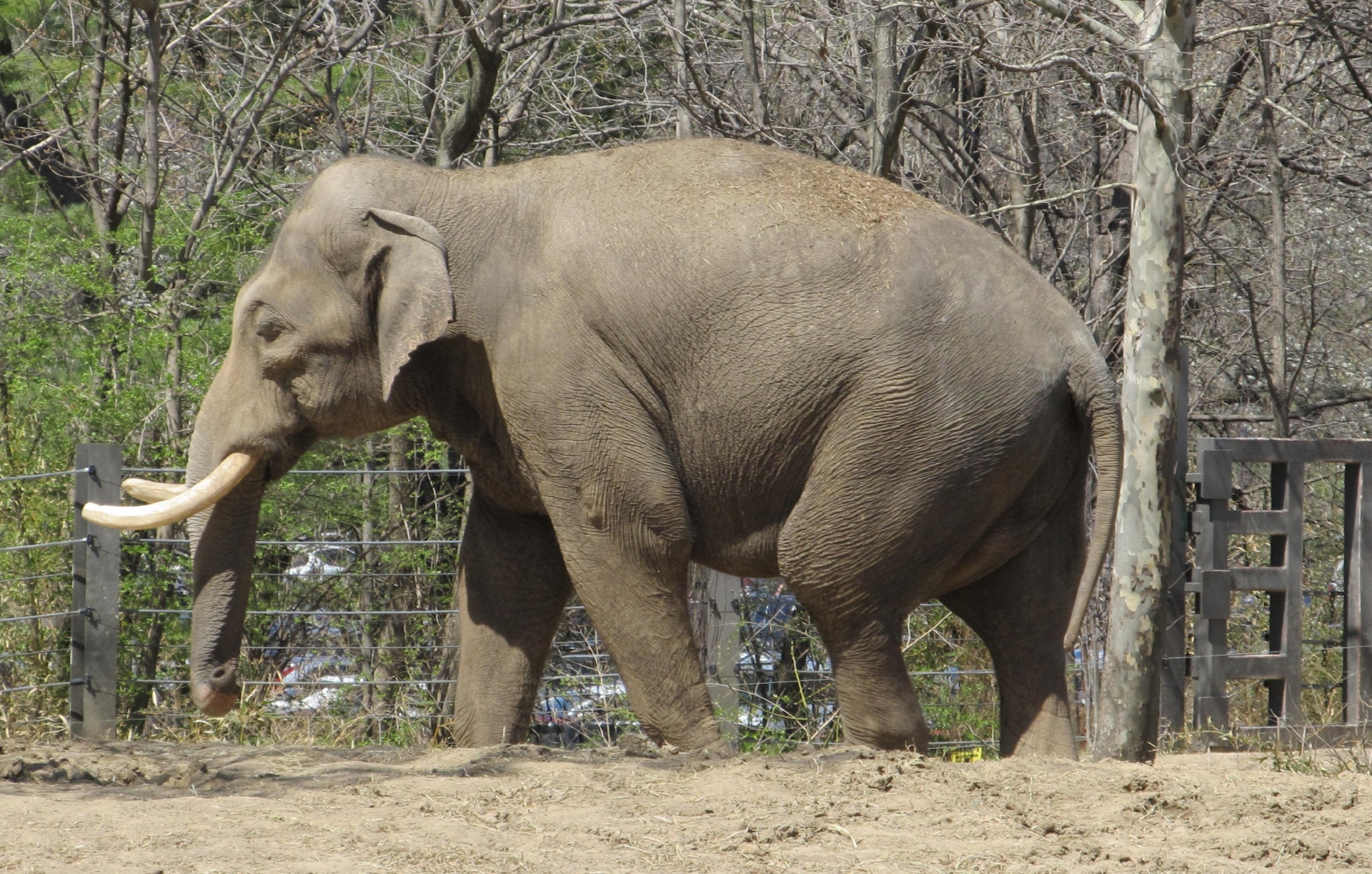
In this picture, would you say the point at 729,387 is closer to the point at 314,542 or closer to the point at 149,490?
the point at 149,490

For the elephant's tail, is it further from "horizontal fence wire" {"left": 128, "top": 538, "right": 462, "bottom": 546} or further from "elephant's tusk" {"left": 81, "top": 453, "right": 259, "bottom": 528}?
"horizontal fence wire" {"left": 128, "top": 538, "right": 462, "bottom": 546}

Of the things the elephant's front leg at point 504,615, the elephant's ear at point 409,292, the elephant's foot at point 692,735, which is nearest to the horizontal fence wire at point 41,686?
the elephant's front leg at point 504,615

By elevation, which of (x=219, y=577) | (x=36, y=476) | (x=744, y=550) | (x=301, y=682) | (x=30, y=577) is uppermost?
(x=36, y=476)

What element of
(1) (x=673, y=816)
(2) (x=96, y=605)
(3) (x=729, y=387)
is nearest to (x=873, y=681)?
(3) (x=729, y=387)

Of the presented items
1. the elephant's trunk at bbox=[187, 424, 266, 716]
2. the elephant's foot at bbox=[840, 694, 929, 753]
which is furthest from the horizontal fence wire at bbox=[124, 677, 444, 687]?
the elephant's foot at bbox=[840, 694, 929, 753]

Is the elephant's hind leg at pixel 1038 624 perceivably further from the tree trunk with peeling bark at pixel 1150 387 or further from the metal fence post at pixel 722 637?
the metal fence post at pixel 722 637

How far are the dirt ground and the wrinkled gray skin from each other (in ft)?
1.95

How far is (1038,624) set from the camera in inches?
215

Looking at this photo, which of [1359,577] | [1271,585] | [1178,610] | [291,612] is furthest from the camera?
[1359,577]

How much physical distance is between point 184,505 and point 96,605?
2.18 m

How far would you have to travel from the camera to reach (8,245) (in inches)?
356

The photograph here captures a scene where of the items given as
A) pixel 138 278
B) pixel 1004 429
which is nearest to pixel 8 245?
pixel 138 278

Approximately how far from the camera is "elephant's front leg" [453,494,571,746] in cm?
590

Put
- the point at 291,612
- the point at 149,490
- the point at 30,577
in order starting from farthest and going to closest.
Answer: the point at 291,612, the point at 30,577, the point at 149,490
